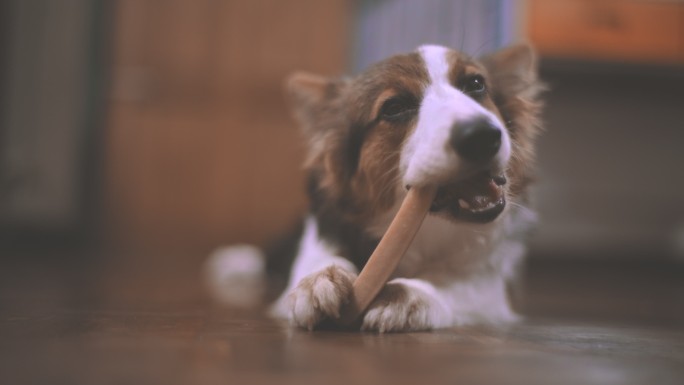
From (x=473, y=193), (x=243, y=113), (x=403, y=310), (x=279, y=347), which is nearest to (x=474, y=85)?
(x=473, y=193)

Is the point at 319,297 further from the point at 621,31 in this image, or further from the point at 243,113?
the point at 243,113

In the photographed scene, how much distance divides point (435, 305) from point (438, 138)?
0.33 m

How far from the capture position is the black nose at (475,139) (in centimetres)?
109

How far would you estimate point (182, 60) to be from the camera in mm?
4473

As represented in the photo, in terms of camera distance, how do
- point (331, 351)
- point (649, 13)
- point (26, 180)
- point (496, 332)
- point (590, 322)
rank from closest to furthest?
point (331, 351) → point (496, 332) → point (590, 322) → point (649, 13) → point (26, 180)

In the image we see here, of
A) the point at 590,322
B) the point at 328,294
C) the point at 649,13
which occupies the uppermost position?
the point at 649,13

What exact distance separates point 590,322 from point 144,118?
381 centimetres

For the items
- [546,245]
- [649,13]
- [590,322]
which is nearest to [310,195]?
[590,322]

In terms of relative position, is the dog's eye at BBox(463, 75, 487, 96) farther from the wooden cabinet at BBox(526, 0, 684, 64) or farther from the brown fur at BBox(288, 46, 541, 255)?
the wooden cabinet at BBox(526, 0, 684, 64)

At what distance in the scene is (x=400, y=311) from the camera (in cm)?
109

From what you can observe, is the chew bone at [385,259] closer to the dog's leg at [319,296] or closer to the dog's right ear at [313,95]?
the dog's leg at [319,296]

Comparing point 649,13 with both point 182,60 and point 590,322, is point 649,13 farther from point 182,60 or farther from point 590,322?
point 182,60

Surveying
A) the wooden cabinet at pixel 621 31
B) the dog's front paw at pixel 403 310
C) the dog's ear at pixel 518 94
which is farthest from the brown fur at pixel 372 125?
the wooden cabinet at pixel 621 31

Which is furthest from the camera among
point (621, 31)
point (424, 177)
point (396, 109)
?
point (621, 31)
